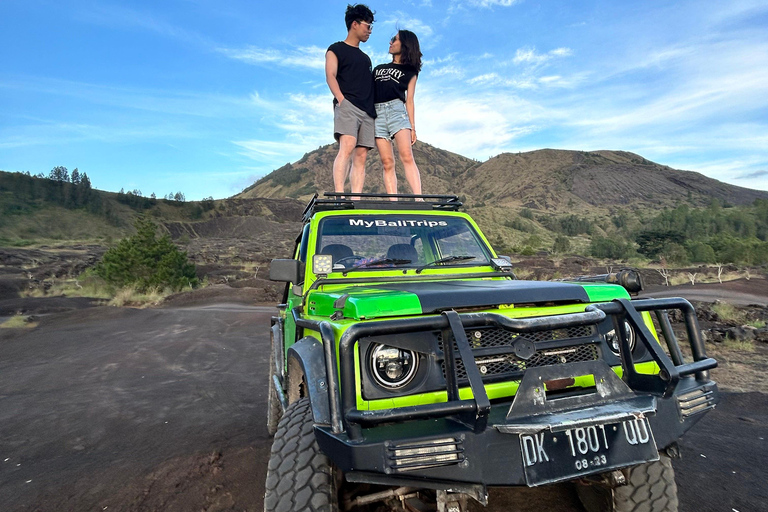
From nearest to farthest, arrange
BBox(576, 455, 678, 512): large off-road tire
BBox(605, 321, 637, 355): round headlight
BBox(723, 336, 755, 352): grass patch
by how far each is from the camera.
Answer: BBox(576, 455, 678, 512): large off-road tire
BBox(605, 321, 637, 355): round headlight
BBox(723, 336, 755, 352): grass patch

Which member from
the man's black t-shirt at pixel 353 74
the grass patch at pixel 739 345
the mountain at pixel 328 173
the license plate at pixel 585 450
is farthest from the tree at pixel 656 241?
the mountain at pixel 328 173

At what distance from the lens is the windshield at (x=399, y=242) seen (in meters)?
3.73

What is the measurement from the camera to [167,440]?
4832mm

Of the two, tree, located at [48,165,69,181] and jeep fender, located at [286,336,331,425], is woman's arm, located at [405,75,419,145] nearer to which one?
jeep fender, located at [286,336,331,425]

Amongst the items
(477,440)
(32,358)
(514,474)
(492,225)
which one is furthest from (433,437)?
(492,225)

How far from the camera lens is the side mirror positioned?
355 cm

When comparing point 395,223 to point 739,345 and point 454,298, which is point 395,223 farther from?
point 739,345

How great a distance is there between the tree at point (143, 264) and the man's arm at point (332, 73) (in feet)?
60.0

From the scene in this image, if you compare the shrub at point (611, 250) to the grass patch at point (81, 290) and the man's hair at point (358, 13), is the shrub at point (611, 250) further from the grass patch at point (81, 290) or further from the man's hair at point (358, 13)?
the man's hair at point (358, 13)

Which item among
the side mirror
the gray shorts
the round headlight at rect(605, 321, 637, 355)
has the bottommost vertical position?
the round headlight at rect(605, 321, 637, 355)

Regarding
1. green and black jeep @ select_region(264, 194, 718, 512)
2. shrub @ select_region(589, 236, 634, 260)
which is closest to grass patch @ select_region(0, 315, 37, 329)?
green and black jeep @ select_region(264, 194, 718, 512)

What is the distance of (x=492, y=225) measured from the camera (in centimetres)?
5091

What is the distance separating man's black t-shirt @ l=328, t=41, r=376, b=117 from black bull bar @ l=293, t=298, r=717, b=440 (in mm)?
4113

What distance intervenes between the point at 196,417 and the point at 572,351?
461 cm
